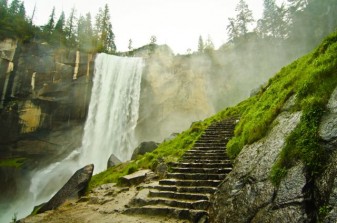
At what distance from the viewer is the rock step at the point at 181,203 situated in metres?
7.49

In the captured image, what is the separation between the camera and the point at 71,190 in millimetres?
12180

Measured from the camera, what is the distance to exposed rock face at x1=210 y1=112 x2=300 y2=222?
4953 mm

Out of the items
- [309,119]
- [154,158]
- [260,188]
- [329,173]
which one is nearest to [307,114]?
[309,119]

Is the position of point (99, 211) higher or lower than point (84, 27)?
lower

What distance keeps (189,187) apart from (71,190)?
625cm

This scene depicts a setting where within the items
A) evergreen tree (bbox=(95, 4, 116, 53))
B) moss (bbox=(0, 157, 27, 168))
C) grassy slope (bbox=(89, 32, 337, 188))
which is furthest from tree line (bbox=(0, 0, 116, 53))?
grassy slope (bbox=(89, 32, 337, 188))

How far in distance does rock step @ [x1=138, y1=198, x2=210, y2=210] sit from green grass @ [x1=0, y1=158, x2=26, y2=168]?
1077 inches

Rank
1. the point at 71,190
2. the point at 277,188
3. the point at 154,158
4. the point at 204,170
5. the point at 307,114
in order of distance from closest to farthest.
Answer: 1. the point at 277,188
2. the point at 307,114
3. the point at 204,170
4. the point at 71,190
5. the point at 154,158

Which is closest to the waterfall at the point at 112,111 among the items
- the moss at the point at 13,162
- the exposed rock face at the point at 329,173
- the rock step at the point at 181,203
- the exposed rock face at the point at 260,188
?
the moss at the point at 13,162

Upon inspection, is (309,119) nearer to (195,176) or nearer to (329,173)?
(329,173)

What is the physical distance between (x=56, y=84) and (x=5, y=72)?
573cm

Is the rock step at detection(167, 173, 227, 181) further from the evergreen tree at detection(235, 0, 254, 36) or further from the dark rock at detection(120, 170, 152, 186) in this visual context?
the evergreen tree at detection(235, 0, 254, 36)

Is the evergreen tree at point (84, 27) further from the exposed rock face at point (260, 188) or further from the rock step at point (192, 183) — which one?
the exposed rock face at point (260, 188)

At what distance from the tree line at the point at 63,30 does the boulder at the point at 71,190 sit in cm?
2489
